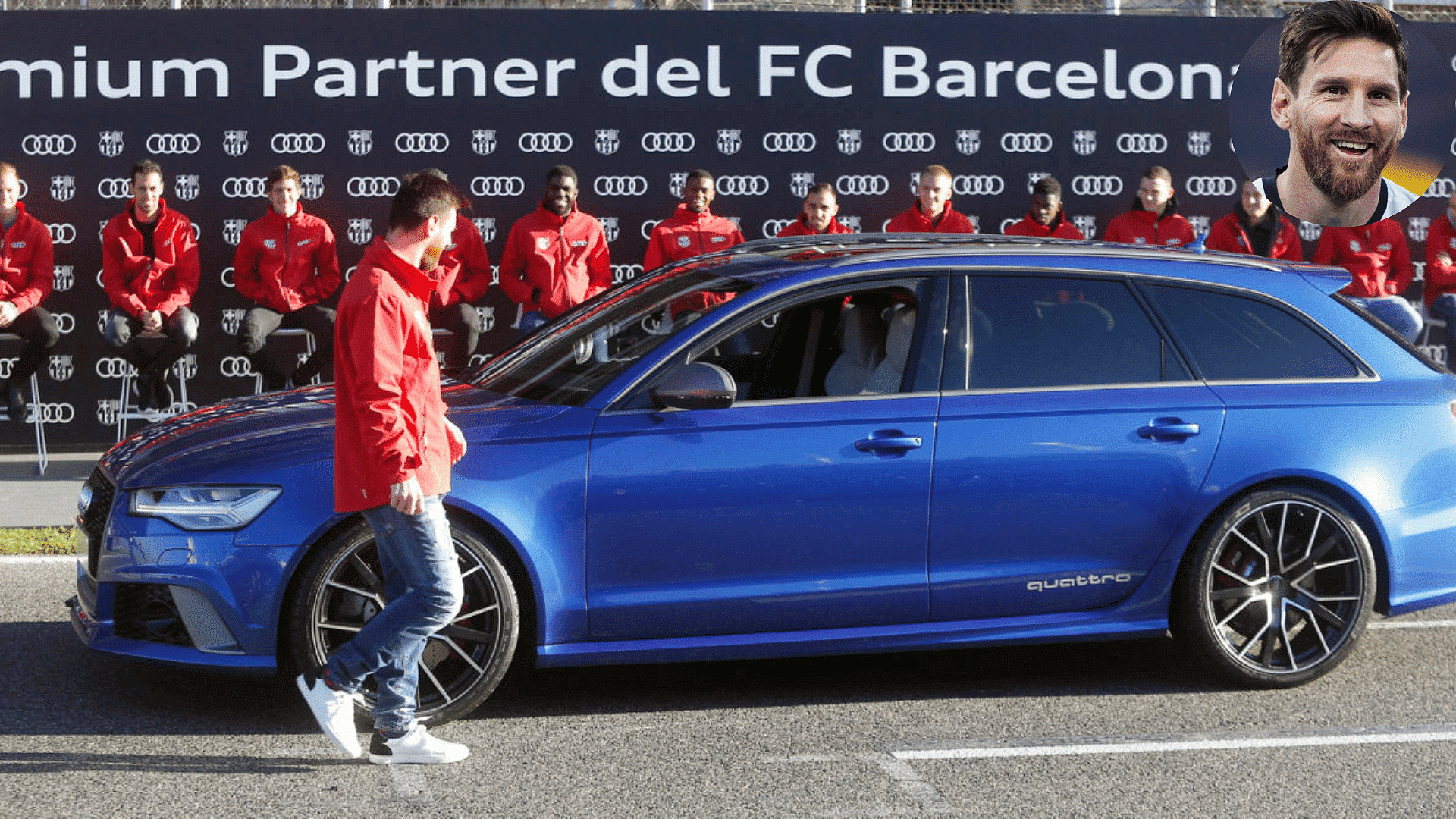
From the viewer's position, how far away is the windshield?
5.73 metres

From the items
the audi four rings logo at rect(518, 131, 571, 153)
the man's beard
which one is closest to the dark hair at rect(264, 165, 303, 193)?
the audi four rings logo at rect(518, 131, 571, 153)

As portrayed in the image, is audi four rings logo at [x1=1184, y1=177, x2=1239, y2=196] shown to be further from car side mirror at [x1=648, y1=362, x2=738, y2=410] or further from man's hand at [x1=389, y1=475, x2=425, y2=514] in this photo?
man's hand at [x1=389, y1=475, x2=425, y2=514]

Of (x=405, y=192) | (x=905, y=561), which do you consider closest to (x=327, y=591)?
(x=405, y=192)

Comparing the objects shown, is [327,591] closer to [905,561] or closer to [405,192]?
[405,192]

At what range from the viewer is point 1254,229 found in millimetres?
12336

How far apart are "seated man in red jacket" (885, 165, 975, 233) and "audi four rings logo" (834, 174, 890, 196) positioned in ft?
1.89

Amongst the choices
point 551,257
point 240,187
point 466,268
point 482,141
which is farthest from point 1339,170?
point 240,187

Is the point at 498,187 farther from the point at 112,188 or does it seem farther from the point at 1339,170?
the point at 1339,170

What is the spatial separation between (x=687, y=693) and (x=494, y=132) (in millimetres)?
7365

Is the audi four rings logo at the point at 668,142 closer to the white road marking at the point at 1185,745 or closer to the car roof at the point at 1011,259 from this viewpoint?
the car roof at the point at 1011,259

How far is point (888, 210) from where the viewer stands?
12781 mm

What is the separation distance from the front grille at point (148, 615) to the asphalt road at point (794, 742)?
305 mm

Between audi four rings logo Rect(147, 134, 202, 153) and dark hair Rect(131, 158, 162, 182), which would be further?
audi four rings logo Rect(147, 134, 202, 153)

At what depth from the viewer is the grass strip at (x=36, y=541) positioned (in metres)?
8.47
